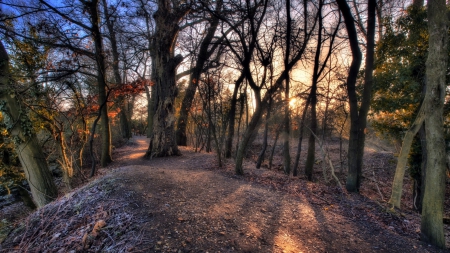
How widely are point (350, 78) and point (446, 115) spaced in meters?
4.16

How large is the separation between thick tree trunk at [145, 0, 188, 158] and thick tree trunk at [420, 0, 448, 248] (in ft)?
26.3

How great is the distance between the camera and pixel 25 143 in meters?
5.58

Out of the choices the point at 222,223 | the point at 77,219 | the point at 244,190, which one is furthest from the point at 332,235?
the point at 77,219

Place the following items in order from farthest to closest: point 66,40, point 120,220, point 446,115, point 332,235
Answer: point 446,115 → point 66,40 → point 332,235 → point 120,220

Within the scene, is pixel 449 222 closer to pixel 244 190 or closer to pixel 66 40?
pixel 244 190

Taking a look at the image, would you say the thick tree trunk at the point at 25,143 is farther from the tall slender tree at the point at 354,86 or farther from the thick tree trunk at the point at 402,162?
the thick tree trunk at the point at 402,162

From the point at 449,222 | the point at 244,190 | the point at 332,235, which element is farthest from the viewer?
the point at 449,222

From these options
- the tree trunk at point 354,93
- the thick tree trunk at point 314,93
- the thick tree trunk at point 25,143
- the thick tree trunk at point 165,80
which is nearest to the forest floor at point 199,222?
the tree trunk at point 354,93

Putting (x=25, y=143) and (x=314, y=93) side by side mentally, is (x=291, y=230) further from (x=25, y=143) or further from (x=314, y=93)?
(x=25, y=143)

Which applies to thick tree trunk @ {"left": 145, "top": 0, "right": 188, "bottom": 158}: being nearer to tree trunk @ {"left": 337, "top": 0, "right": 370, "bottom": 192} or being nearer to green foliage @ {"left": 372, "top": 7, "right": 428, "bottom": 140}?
tree trunk @ {"left": 337, "top": 0, "right": 370, "bottom": 192}

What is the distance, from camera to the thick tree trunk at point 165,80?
8.82 meters

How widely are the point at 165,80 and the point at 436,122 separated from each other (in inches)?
338

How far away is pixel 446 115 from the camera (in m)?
7.26

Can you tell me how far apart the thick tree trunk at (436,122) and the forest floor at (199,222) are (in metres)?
0.45
